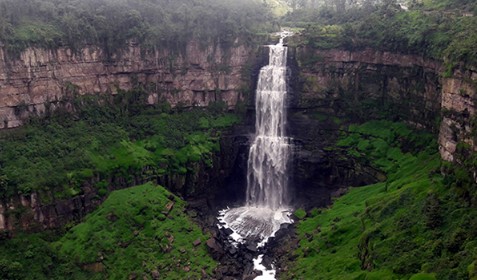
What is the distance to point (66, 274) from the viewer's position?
136 ft

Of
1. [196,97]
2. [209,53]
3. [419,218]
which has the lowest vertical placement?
[419,218]

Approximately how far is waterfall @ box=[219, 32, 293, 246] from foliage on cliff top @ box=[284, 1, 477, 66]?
221 inches

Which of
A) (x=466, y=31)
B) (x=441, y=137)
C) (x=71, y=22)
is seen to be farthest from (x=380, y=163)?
(x=71, y=22)

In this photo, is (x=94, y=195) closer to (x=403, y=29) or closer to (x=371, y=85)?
(x=371, y=85)

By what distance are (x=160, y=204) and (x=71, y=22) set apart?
2166cm

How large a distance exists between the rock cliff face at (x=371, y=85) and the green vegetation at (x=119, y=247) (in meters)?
22.8

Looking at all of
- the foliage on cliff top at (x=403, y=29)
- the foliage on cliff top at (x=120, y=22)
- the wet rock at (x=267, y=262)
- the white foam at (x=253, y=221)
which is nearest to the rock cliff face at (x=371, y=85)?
the foliage on cliff top at (x=403, y=29)

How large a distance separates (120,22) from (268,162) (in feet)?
74.6

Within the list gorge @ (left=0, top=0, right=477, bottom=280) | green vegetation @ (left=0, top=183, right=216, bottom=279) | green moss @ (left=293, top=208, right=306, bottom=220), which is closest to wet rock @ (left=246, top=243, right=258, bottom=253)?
gorge @ (left=0, top=0, right=477, bottom=280)

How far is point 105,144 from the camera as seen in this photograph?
2088 inches

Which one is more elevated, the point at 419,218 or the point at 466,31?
the point at 466,31

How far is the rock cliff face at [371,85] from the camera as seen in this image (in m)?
52.8

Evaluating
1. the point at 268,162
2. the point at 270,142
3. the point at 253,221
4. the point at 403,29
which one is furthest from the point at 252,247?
the point at 403,29

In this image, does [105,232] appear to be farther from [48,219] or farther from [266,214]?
[266,214]
